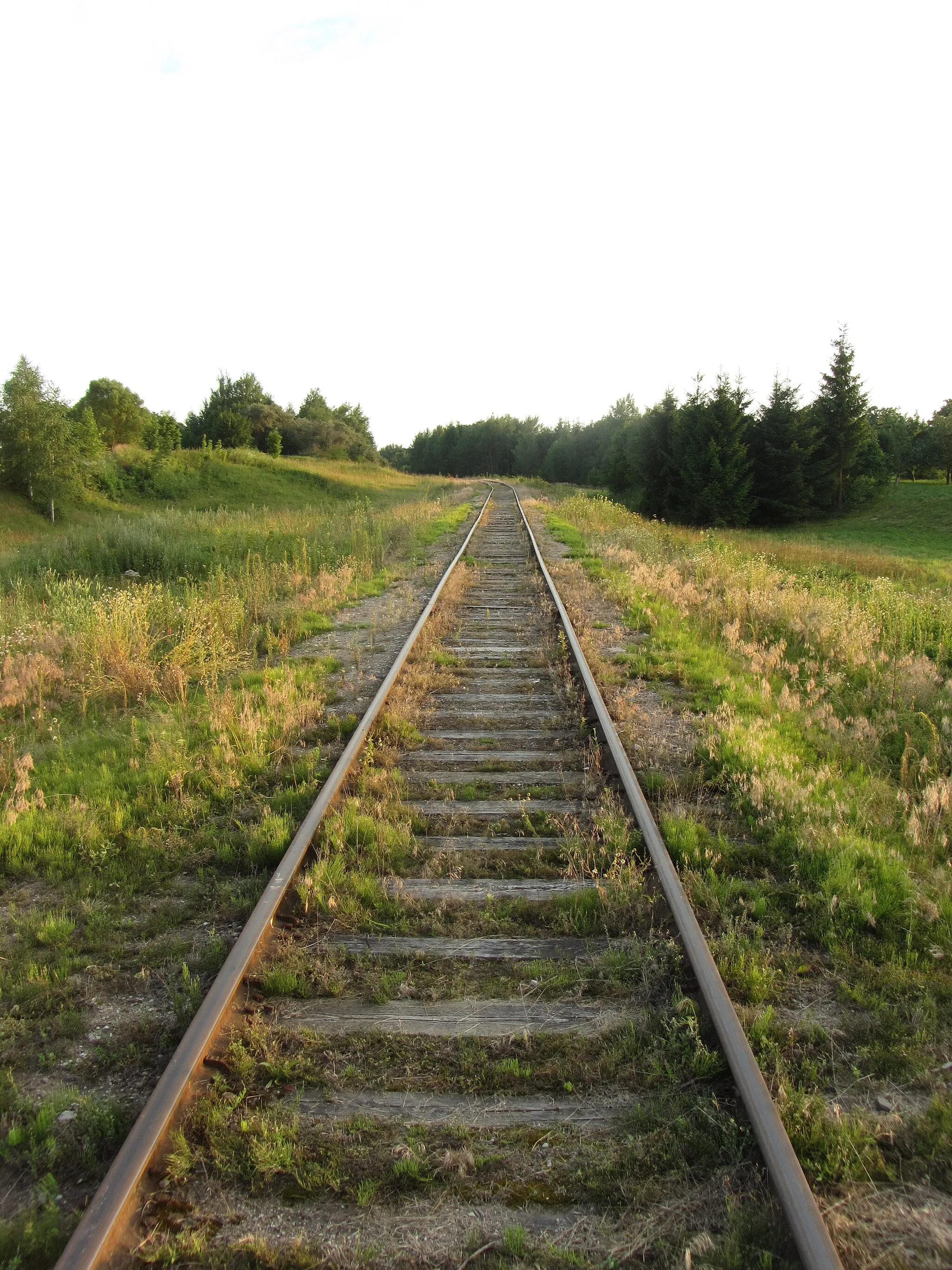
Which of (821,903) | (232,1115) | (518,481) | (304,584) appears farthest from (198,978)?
(518,481)

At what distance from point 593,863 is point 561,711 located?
2.30 m

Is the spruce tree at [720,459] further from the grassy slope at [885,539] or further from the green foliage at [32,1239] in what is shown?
the green foliage at [32,1239]

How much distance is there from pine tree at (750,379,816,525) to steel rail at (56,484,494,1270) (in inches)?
1378

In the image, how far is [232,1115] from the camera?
2.29 meters

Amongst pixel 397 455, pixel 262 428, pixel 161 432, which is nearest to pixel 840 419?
pixel 161 432

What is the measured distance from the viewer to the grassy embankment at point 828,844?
7.66 ft

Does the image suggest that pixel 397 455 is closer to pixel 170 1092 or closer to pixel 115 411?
pixel 115 411

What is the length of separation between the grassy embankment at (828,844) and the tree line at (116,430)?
3472 centimetres

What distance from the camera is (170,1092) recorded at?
2211 millimetres

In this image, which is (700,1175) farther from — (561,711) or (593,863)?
(561,711)

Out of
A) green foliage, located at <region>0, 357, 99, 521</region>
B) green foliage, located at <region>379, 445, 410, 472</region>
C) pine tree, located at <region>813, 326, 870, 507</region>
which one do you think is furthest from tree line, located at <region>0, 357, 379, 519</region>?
pine tree, located at <region>813, 326, 870, 507</region>

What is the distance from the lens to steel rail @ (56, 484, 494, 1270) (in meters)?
1.78

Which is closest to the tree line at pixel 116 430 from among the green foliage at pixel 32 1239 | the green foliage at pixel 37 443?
the green foliage at pixel 37 443

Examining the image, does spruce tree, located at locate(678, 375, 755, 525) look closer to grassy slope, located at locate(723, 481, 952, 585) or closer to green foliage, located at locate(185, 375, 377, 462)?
grassy slope, located at locate(723, 481, 952, 585)
